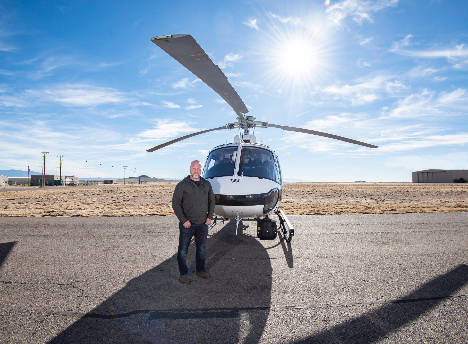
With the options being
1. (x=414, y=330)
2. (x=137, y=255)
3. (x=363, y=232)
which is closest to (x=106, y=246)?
(x=137, y=255)

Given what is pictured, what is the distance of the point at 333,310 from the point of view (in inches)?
155

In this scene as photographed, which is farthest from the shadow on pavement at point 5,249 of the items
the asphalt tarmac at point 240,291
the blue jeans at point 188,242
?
the blue jeans at point 188,242

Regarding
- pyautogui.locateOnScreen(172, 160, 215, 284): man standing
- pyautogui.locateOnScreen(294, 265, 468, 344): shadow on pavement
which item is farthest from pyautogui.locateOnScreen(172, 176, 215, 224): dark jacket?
pyautogui.locateOnScreen(294, 265, 468, 344): shadow on pavement

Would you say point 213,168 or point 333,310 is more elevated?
point 213,168

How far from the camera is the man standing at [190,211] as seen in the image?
5.02 metres

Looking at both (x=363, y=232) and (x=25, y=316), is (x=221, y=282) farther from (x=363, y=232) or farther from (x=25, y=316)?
(x=363, y=232)

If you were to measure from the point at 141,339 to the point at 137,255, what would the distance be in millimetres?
3903

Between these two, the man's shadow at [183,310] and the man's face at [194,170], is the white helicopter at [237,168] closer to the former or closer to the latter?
the man's shadow at [183,310]

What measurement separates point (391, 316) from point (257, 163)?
4773 millimetres

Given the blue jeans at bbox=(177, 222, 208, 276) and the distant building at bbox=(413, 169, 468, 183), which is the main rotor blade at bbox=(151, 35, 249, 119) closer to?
the blue jeans at bbox=(177, 222, 208, 276)

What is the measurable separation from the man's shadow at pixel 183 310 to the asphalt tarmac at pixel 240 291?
2 cm

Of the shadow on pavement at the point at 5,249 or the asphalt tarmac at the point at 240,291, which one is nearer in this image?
the asphalt tarmac at the point at 240,291

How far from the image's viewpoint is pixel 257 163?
7.70 metres

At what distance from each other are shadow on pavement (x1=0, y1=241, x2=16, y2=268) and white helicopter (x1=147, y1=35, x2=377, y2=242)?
5327 millimetres
